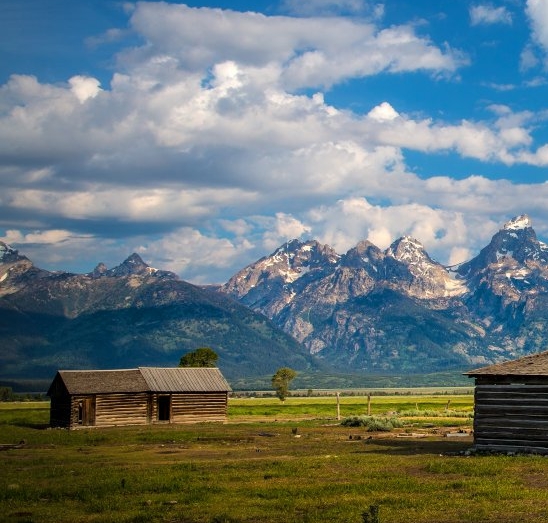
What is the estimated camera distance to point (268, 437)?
173ft

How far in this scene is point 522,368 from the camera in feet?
128

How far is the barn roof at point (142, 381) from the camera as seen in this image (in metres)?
73.1

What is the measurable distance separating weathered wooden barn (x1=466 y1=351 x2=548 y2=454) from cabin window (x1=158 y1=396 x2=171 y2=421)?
41411 mm

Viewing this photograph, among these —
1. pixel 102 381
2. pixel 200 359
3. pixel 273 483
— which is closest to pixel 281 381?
pixel 200 359

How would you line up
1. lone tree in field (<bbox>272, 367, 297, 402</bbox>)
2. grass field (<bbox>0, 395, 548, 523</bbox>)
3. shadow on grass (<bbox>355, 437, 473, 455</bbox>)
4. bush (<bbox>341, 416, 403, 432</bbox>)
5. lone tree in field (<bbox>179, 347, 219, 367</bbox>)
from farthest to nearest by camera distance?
1. lone tree in field (<bbox>272, 367, 297, 402</bbox>)
2. lone tree in field (<bbox>179, 347, 219, 367</bbox>)
3. bush (<bbox>341, 416, 403, 432</bbox>)
4. shadow on grass (<bbox>355, 437, 473, 455</bbox>)
5. grass field (<bbox>0, 395, 548, 523</bbox>)

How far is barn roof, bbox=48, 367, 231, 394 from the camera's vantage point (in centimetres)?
7312

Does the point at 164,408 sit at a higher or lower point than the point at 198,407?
lower

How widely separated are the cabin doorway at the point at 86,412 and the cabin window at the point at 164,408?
6423 mm

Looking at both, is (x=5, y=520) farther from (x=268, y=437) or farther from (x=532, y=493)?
(x=268, y=437)

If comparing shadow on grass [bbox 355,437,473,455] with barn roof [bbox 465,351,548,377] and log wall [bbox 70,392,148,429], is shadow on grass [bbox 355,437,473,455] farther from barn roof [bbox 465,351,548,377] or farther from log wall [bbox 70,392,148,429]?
log wall [bbox 70,392,148,429]

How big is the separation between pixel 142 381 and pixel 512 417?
143ft

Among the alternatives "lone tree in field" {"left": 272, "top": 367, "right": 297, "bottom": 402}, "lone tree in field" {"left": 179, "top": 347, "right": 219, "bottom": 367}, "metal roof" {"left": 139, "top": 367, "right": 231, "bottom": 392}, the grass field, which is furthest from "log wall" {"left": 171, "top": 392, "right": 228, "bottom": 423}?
"lone tree in field" {"left": 272, "top": 367, "right": 297, "bottom": 402}

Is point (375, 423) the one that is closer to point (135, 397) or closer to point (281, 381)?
point (135, 397)

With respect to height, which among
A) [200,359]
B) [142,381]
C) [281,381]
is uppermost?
[200,359]
